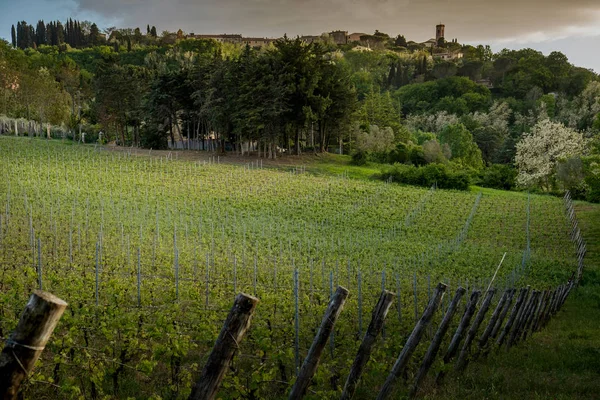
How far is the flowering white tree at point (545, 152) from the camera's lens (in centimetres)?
6231

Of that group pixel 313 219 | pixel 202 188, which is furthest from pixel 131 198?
pixel 313 219

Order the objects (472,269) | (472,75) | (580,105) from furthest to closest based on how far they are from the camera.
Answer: (472,75)
(580,105)
(472,269)

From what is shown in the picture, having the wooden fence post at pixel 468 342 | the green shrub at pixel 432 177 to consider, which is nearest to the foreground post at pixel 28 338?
the wooden fence post at pixel 468 342

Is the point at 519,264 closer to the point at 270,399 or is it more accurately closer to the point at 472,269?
the point at 472,269

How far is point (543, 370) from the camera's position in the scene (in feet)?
30.7

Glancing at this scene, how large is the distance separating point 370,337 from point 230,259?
56.2 ft

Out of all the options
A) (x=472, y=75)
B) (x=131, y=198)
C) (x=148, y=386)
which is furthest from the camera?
(x=472, y=75)

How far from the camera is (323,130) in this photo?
220 feet

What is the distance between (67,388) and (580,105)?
401 ft

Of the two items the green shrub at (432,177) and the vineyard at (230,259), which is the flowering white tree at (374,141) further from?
the vineyard at (230,259)

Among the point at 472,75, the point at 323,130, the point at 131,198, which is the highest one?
the point at 472,75

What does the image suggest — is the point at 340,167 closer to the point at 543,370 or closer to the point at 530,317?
the point at 530,317

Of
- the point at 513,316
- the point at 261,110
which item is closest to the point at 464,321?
the point at 513,316

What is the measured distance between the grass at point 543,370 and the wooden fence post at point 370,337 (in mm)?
1988
